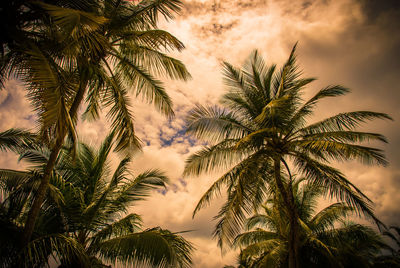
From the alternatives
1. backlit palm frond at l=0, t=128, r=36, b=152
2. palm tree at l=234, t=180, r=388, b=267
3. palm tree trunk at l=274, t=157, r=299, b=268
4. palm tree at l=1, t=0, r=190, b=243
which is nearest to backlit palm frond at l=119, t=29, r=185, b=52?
palm tree at l=1, t=0, r=190, b=243

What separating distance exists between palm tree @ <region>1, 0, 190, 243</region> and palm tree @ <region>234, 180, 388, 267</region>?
7.26m

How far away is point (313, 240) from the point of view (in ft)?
38.2

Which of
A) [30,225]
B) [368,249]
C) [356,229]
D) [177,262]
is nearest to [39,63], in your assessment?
A: [30,225]

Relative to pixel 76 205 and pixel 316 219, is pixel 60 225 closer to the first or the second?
pixel 76 205

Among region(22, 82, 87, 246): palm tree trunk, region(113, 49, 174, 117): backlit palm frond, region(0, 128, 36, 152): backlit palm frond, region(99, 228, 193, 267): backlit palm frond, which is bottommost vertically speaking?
region(99, 228, 193, 267): backlit palm frond

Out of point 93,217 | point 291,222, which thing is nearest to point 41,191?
point 93,217

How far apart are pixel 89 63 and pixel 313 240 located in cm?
1239

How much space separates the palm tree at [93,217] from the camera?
16.4 feet

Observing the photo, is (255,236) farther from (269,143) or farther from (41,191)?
(41,191)

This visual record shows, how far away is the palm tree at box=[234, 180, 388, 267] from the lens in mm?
10914

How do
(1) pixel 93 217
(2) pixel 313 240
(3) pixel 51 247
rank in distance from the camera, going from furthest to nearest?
(2) pixel 313 240 < (1) pixel 93 217 < (3) pixel 51 247

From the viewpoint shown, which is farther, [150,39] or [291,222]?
[291,222]

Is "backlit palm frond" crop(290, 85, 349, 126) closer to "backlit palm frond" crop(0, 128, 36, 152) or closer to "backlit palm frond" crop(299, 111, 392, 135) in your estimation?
"backlit palm frond" crop(299, 111, 392, 135)

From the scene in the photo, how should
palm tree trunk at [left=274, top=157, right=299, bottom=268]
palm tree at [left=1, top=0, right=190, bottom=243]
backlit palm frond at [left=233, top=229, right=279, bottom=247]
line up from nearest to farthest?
palm tree at [left=1, top=0, right=190, bottom=243] → palm tree trunk at [left=274, top=157, right=299, bottom=268] → backlit palm frond at [left=233, top=229, right=279, bottom=247]
